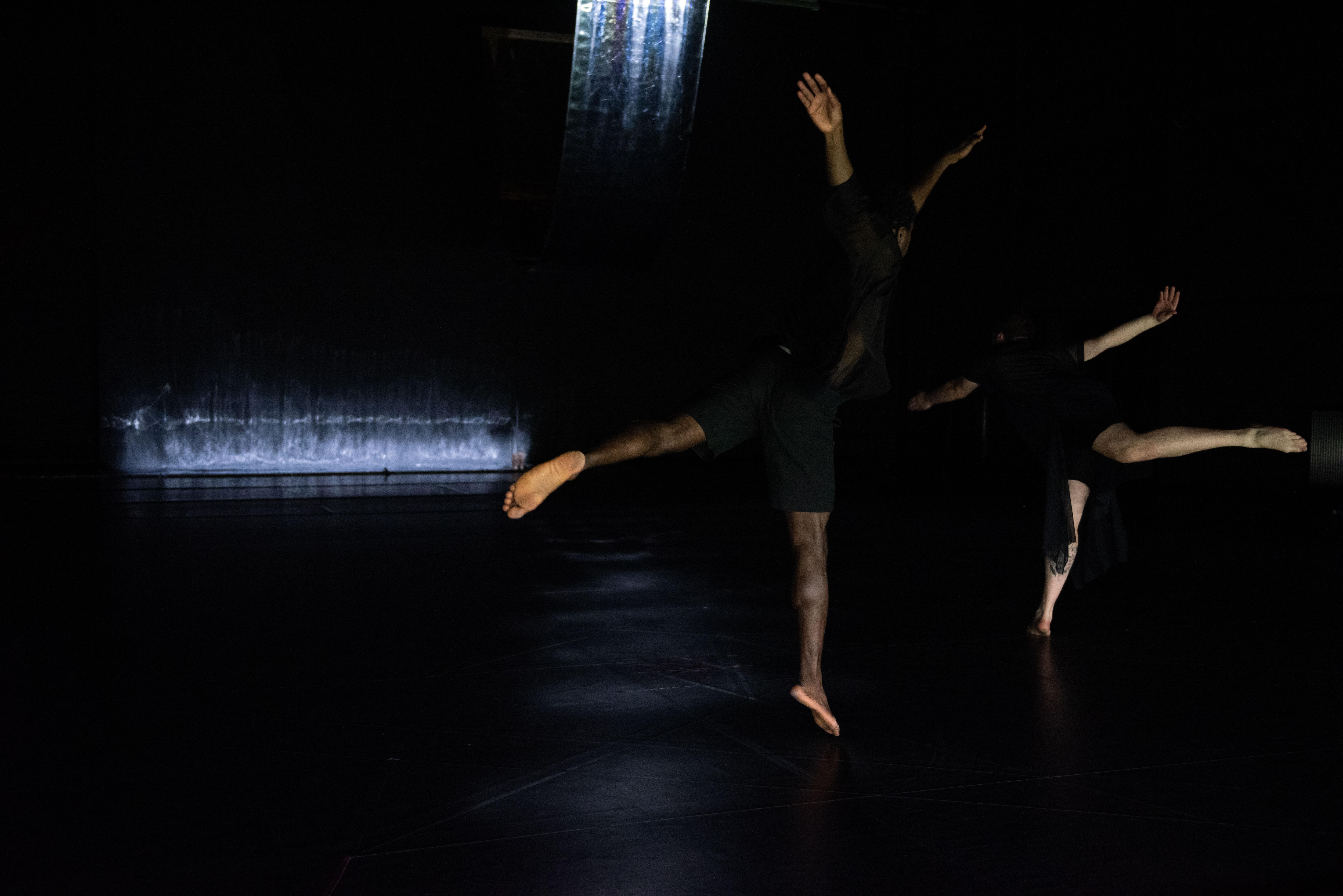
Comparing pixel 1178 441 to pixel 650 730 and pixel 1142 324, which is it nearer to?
pixel 1142 324

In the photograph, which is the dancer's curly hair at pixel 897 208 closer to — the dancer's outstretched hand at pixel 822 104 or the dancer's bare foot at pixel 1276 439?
the dancer's outstretched hand at pixel 822 104

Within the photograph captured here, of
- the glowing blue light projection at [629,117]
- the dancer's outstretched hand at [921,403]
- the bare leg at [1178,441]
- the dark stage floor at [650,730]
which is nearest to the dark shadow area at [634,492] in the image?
the dark stage floor at [650,730]

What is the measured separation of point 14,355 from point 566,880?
10402mm

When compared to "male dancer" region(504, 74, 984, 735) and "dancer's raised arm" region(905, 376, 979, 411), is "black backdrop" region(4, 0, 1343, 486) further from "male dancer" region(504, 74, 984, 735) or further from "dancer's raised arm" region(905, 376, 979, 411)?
"male dancer" region(504, 74, 984, 735)

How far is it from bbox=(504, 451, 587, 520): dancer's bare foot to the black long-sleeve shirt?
0.67m

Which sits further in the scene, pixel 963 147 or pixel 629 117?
pixel 629 117

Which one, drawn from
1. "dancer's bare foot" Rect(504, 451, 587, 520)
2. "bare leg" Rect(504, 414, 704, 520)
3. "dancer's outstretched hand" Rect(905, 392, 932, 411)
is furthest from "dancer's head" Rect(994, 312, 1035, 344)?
"dancer's bare foot" Rect(504, 451, 587, 520)

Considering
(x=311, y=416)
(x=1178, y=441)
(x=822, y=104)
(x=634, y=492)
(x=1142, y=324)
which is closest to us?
(x=822, y=104)

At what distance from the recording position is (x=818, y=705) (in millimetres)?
2461

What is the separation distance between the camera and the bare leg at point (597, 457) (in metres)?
2.37

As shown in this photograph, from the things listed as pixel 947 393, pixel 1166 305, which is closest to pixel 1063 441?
pixel 947 393

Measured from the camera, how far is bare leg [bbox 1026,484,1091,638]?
3.69m

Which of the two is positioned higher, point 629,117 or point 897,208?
point 629,117

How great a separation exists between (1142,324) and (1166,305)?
0.12 m
